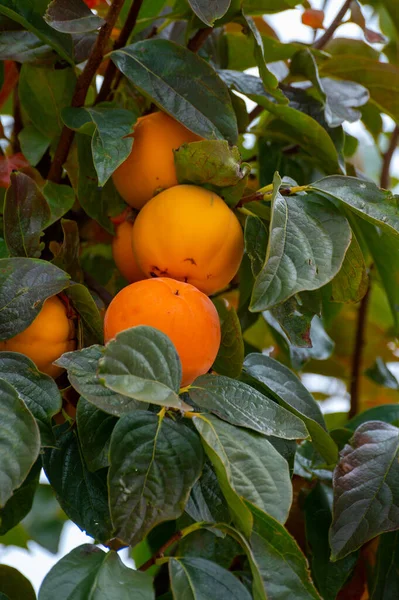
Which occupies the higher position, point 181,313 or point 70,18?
point 70,18

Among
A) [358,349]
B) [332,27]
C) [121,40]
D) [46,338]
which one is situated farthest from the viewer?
[358,349]

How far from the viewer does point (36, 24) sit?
0.59m

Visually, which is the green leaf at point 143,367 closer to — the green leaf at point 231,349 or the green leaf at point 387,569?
the green leaf at point 231,349

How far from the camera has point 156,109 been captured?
0.64 m

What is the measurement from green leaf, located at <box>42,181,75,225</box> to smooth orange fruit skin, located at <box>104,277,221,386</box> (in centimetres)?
12

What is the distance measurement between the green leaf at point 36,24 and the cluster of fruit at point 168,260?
3.3 inches

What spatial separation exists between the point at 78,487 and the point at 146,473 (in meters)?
0.09

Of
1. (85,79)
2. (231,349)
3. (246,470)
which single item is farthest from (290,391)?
(85,79)

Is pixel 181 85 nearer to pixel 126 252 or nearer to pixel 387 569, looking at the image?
pixel 126 252

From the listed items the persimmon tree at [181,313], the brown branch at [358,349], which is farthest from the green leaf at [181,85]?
the brown branch at [358,349]

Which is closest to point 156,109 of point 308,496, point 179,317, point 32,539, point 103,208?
point 103,208

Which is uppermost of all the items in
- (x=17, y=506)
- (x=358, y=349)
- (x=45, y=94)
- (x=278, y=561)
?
(x=45, y=94)

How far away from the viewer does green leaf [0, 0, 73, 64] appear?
0.58 meters

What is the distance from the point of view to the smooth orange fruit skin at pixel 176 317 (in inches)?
19.4
